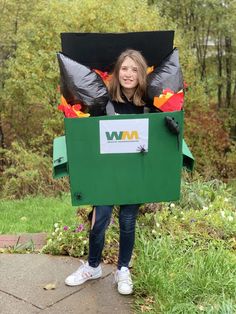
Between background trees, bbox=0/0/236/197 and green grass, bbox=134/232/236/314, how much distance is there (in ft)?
23.0

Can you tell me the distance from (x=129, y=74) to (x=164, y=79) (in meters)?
0.23

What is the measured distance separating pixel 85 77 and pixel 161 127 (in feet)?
1.84

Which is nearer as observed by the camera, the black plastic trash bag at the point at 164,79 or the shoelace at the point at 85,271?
the black plastic trash bag at the point at 164,79

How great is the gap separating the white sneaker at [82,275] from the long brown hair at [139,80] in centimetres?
122

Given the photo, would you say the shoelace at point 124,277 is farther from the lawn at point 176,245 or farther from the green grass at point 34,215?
the green grass at point 34,215

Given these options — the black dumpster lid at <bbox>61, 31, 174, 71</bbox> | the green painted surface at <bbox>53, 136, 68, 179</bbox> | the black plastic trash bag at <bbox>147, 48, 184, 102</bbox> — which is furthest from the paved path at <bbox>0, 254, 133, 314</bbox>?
the black dumpster lid at <bbox>61, 31, 174, 71</bbox>

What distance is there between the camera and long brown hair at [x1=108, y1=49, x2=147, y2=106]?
10.4 feet

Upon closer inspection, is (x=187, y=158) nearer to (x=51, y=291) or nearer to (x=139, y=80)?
(x=139, y=80)

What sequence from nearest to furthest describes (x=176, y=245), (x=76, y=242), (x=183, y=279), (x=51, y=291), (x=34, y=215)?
1. (x=183, y=279)
2. (x=51, y=291)
3. (x=176, y=245)
4. (x=76, y=242)
5. (x=34, y=215)

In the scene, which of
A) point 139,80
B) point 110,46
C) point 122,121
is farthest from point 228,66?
point 122,121

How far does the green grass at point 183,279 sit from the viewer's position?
301cm

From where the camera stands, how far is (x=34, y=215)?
5.85 metres

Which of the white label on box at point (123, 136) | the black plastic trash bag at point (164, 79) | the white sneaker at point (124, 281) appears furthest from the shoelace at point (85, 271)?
the black plastic trash bag at point (164, 79)

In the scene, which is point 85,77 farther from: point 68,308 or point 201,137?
point 201,137
